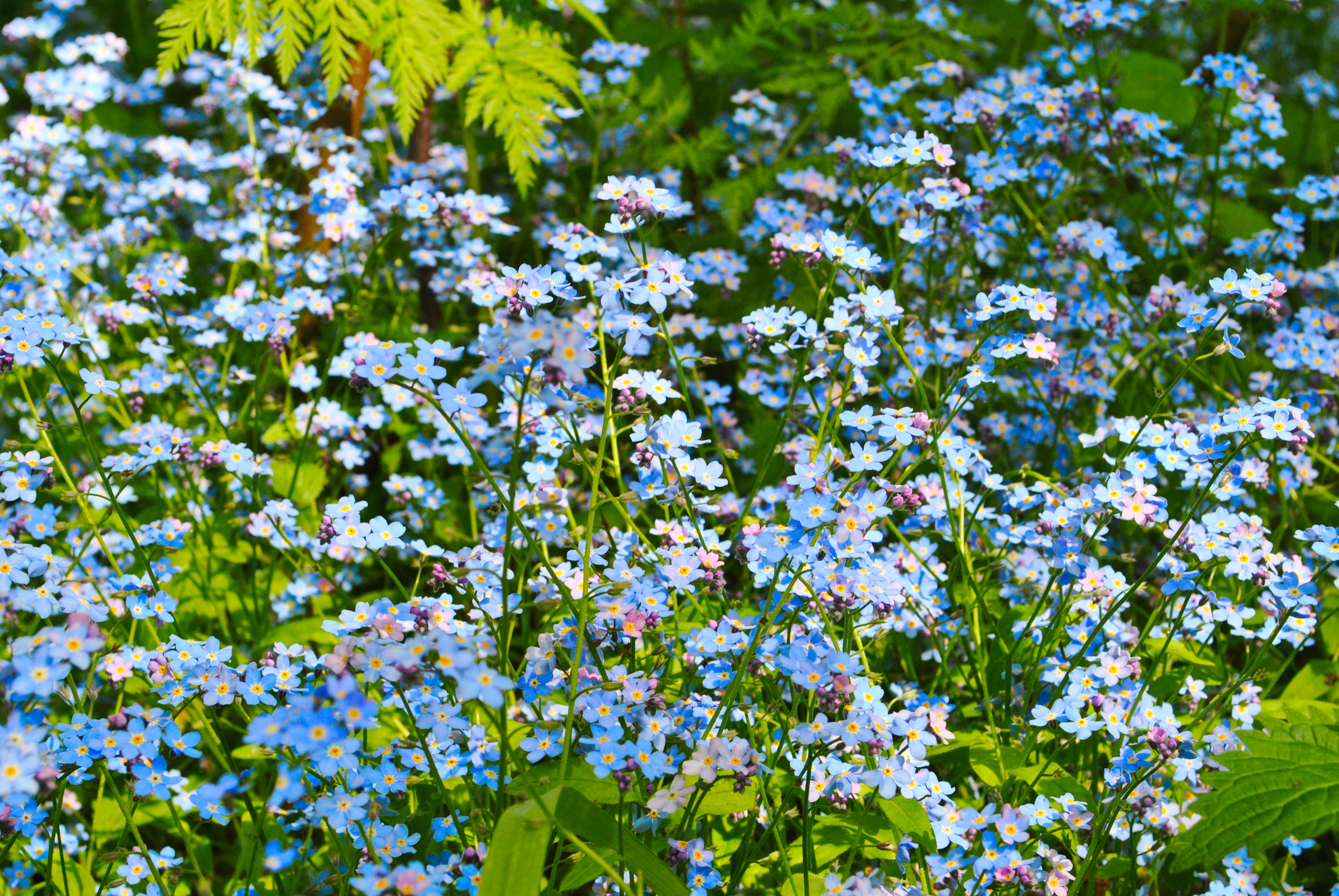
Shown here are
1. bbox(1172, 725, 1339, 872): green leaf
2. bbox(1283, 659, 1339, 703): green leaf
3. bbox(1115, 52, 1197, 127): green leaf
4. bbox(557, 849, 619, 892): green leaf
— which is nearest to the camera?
bbox(557, 849, 619, 892): green leaf

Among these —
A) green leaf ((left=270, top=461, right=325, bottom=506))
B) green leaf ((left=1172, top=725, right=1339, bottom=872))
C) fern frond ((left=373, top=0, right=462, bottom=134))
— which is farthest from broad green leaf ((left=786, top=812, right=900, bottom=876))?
fern frond ((left=373, top=0, right=462, bottom=134))

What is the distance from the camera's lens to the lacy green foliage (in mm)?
3221

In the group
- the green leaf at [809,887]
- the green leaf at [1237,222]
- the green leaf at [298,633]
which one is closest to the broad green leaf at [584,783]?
the green leaf at [809,887]

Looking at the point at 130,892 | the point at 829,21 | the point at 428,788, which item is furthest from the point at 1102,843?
the point at 829,21

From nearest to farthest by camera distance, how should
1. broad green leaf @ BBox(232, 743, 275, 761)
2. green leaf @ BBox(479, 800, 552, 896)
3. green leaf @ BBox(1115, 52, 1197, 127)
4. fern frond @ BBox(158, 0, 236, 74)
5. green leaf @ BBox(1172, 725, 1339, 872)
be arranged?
green leaf @ BBox(479, 800, 552, 896)
green leaf @ BBox(1172, 725, 1339, 872)
broad green leaf @ BBox(232, 743, 275, 761)
fern frond @ BBox(158, 0, 236, 74)
green leaf @ BBox(1115, 52, 1197, 127)

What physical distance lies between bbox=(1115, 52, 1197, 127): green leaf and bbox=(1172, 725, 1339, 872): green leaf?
257 cm

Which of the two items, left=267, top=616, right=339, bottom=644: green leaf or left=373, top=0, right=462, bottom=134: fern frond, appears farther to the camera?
left=373, top=0, right=462, bottom=134: fern frond

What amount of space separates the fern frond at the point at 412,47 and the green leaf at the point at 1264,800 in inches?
107

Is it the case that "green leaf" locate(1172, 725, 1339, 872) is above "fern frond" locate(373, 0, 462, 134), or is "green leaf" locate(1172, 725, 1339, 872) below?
below

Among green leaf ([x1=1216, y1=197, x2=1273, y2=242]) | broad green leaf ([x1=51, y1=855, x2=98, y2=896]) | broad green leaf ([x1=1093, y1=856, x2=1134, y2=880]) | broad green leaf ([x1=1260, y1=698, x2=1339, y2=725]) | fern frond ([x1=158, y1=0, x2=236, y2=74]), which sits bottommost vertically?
broad green leaf ([x1=1093, y1=856, x2=1134, y2=880])

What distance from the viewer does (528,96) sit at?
347 cm

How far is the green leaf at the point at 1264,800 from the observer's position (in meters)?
1.99

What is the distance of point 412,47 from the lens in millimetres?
3342

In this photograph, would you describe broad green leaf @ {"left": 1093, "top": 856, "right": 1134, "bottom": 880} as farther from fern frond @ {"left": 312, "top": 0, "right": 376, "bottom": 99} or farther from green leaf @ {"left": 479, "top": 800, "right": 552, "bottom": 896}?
fern frond @ {"left": 312, "top": 0, "right": 376, "bottom": 99}
